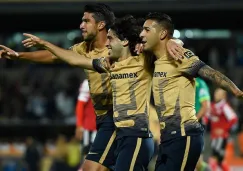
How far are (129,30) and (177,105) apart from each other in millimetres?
1127

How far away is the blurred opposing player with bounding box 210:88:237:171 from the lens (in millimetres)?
16484

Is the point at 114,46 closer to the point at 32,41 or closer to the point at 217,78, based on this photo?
the point at 32,41

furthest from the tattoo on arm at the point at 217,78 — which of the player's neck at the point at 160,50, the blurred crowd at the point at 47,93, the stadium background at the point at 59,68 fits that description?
the blurred crowd at the point at 47,93

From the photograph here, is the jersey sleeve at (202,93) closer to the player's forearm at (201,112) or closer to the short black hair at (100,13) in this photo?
the player's forearm at (201,112)

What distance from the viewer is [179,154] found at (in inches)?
324

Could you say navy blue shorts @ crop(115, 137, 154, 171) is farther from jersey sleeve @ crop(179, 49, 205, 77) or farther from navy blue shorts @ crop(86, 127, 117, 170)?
jersey sleeve @ crop(179, 49, 205, 77)

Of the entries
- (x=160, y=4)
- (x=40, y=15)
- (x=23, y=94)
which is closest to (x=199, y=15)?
(x=160, y=4)

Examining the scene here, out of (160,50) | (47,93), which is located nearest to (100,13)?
(160,50)

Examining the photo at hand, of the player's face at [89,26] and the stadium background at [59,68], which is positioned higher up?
the player's face at [89,26]

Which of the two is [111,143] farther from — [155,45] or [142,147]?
[155,45]

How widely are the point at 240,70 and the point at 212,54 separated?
1.24m

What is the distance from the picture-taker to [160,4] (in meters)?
22.0

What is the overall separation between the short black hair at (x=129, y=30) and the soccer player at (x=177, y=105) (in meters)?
0.42

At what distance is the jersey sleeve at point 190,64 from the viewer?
8250mm
